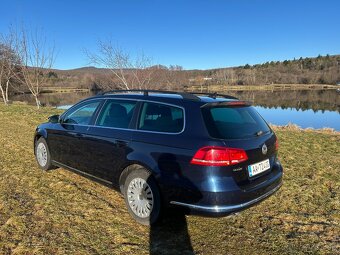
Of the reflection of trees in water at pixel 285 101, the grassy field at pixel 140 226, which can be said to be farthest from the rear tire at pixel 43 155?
the reflection of trees in water at pixel 285 101

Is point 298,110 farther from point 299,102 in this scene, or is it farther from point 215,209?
point 215,209

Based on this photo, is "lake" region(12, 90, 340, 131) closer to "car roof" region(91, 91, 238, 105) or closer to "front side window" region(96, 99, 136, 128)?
"car roof" region(91, 91, 238, 105)

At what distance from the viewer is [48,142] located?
19.3 ft

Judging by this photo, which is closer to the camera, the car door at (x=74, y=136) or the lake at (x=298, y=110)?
the car door at (x=74, y=136)

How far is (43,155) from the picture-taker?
6148 millimetres

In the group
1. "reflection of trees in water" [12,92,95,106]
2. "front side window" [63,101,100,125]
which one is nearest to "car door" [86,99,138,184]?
"front side window" [63,101,100,125]

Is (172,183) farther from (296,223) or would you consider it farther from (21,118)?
(21,118)

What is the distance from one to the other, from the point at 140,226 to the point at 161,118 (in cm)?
141

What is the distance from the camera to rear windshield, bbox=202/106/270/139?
3516 millimetres

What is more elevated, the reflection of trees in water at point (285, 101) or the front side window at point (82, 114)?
the front side window at point (82, 114)

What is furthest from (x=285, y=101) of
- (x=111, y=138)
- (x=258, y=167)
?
(x=111, y=138)

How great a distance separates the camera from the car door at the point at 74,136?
193 inches

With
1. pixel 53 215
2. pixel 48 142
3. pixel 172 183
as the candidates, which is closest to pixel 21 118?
pixel 48 142

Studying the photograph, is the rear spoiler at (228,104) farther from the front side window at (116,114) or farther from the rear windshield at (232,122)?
the front side window at (116,114)
